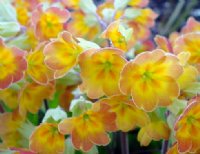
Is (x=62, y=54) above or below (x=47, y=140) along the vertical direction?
above

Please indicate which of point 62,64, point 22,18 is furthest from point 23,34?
point 62,64

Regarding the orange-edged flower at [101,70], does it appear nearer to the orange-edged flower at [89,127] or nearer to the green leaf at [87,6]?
the orange-edged flower at [89,127]

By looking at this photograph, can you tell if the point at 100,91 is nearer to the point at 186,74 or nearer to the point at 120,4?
the point at 186,74

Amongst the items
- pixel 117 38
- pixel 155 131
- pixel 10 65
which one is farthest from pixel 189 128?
pixel 10 65

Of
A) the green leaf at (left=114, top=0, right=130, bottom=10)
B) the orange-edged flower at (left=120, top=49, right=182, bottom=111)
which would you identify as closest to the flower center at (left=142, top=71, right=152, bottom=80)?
the orange-edged flower at (left=120, top=49, right=182, bottom=111)

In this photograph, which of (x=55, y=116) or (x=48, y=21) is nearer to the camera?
(x=55, y=116)

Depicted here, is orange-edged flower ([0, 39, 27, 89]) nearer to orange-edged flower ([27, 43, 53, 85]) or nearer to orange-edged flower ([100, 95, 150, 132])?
orange-edged flower ([27, 43, 53, 85])

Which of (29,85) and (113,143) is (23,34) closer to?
(29,85)
